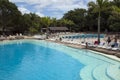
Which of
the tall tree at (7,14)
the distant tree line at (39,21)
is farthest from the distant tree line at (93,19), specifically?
the tall tree at (7,14)

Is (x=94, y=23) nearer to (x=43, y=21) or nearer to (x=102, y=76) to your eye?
(x=43, y=21)

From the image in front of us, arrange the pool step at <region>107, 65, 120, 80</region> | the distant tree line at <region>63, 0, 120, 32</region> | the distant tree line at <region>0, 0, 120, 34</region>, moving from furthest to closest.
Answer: the distant tree line at <region>0, 0, 120, 34</region>
the distant tree line at <region>63, 0, 120, 32</region>
the pool step at <region>107, 65, 120, 80</region>

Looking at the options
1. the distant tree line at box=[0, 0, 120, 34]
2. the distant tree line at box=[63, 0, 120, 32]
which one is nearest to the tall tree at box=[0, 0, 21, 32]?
the distant tree line at box=[0, 0, 120, 34]

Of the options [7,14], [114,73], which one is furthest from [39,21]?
[114,73]

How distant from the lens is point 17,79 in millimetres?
13180

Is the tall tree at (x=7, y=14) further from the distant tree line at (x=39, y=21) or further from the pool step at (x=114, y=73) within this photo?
the pool step at (x=114, y=73)

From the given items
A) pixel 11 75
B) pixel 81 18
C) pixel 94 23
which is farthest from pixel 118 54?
pixel 81 18

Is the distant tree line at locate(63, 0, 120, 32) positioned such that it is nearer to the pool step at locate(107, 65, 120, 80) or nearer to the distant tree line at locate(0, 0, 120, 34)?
the distant tree line at locate(0, 0, 120, 34)

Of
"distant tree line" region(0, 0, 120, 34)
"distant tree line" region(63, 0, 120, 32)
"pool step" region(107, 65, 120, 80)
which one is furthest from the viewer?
"distant tree line" region(0, 0, 120, 34)

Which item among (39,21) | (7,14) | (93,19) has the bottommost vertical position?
(39,21)

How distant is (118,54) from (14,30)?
142 ft

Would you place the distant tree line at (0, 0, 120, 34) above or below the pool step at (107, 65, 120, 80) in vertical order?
above

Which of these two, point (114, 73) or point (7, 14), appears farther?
point (7, 14)

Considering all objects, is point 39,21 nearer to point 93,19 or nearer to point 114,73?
point 93,19
